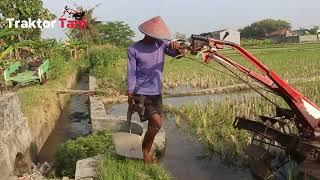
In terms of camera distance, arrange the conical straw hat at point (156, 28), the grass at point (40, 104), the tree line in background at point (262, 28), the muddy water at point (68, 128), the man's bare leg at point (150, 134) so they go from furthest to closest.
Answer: the tree line in background at point (262, 28)
the muddy water at point (68, 128)
the grass at point (40, 104)
the man's bare leg at point (150, 134)
the conical straw hat at point (156, 28)

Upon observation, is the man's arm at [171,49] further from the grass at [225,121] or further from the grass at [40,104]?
the grass at [40,104]

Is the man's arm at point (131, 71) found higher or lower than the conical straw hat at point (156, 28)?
lower

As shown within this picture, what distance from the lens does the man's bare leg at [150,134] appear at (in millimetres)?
4430

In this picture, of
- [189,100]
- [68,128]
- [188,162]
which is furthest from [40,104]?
[189,100]

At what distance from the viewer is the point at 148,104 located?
4469mm

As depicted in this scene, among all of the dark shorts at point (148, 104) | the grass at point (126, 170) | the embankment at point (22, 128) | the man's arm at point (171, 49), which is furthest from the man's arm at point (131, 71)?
the embankment at point (22, 128)

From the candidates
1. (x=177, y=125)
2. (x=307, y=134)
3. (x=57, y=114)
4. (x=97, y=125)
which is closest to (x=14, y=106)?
(x=97, y=125)

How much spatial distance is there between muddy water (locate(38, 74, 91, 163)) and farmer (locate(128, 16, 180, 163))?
11.9 ft

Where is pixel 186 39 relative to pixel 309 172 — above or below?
above

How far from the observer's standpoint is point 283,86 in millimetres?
4598

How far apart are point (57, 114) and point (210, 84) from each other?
19.3ft

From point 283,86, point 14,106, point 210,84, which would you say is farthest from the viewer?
point 210,84

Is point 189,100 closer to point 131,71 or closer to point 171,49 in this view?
point 171,49

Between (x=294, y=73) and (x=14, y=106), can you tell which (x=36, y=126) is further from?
(x=294, y=73)
